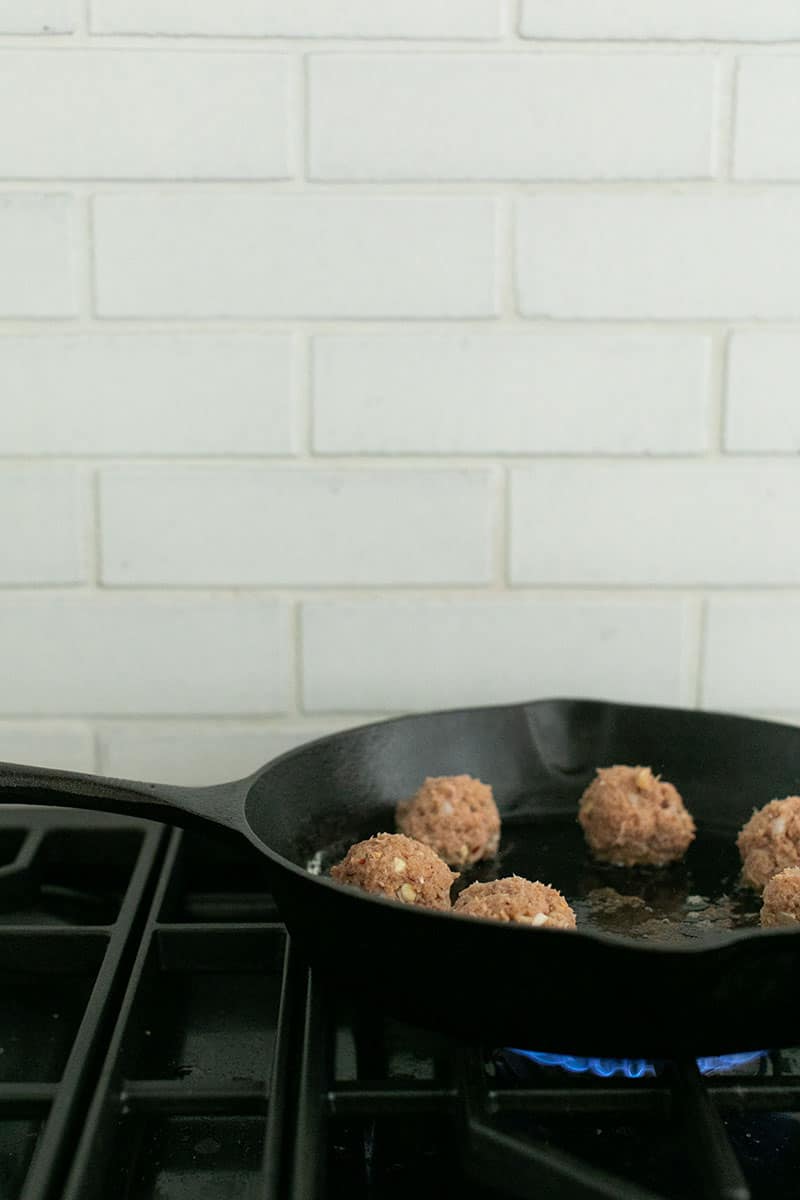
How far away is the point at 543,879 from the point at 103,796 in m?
0.35

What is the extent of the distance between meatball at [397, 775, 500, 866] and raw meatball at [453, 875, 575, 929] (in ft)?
0.47

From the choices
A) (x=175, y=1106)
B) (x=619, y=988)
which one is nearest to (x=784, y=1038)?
(x=619, y=988)

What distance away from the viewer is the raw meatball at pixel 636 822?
37.2 inches

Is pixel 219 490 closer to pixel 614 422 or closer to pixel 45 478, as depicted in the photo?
pixel 45 478

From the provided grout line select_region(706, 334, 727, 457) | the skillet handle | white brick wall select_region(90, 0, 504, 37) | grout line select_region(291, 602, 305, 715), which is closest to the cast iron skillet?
the skillet handle

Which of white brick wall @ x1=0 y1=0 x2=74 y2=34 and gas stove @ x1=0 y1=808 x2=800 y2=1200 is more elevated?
white brick wall @ x1=0 y1=0 x2=74 y2=34

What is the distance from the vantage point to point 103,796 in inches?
31.0

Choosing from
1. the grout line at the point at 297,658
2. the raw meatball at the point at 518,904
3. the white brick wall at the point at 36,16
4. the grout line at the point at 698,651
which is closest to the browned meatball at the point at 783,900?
the raw meatball at the point at 518,904

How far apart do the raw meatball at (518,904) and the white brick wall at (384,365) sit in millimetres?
364

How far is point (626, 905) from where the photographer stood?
89 centimetres

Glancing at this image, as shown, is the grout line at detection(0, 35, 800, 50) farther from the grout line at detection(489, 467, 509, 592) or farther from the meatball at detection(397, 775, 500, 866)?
the meatball at detection(397, 775, 500, 866)

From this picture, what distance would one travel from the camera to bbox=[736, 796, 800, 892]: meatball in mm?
876

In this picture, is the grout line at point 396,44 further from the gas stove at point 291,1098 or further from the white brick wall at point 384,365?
the gas stove at point 291,1098

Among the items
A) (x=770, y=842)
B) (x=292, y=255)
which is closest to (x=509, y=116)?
(x=292, y=255)
